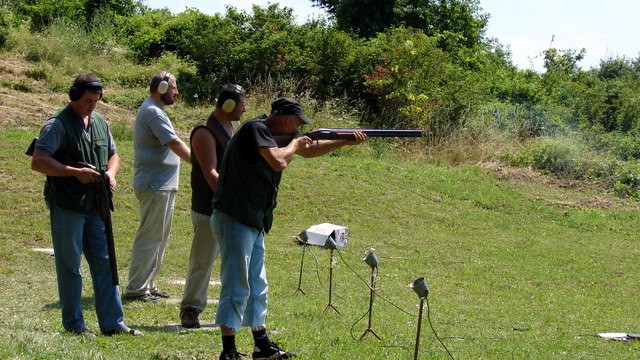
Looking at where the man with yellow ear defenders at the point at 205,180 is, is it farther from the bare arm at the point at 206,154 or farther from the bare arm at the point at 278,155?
the bare arm at the point at 278,155

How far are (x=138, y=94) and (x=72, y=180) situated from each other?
15929 mm

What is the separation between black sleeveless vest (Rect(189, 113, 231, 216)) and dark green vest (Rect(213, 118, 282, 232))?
1.05m

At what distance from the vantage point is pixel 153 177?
848 cm

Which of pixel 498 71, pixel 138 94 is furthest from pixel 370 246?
pixel 498 71

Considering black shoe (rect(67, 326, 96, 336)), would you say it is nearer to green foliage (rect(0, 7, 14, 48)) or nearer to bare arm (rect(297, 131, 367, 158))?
bare arm (rect(297, 131, 367, 158))

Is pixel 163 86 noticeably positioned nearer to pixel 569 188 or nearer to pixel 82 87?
pixel 82 87

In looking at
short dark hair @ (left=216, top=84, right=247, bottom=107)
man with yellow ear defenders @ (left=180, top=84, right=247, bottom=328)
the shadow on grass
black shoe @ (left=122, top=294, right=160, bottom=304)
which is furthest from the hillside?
short dark hair @ (left=216, top=84, right=247, bottom=107)

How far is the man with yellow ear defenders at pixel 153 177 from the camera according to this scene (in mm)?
8289

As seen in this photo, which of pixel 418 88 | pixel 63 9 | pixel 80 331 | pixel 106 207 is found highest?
pixel 63 9

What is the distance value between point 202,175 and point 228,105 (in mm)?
694

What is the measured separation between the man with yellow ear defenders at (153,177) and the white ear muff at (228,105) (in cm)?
104

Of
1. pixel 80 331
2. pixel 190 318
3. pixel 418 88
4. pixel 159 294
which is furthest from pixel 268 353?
pixel 418 88

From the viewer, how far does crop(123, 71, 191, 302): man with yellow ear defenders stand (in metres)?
8.29

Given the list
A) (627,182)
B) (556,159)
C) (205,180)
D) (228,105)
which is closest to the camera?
(228,105)
